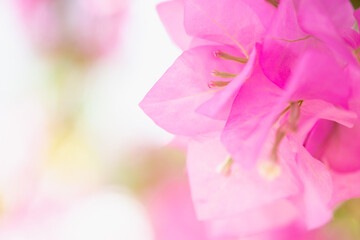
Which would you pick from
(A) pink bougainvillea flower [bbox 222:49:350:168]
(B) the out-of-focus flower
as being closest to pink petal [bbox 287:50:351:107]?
(A) pink bougainvillea flower [bbox 222:49:350:168]

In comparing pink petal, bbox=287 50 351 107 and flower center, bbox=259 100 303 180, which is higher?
pink petal, bbox=287 50 351 107

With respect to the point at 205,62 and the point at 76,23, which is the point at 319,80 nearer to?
the point at 205,62

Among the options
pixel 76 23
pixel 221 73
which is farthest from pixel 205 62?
pixel 76 23

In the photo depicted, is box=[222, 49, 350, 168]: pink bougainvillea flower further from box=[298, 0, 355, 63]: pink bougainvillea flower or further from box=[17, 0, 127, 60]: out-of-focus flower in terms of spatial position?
box=[17, 0, 127, 60]: out-of-focus flower

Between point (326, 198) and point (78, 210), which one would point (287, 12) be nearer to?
point (326, 198)

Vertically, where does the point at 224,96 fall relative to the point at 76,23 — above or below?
above

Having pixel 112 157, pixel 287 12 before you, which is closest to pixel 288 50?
pixel 287 12

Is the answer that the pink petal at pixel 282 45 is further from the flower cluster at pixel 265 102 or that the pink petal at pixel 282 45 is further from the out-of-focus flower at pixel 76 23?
the out-of-focus flower at pixel 76 23

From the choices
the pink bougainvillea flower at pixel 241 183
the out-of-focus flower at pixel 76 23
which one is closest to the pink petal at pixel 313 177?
the pink bougainvillea flower at pixel 241 183
